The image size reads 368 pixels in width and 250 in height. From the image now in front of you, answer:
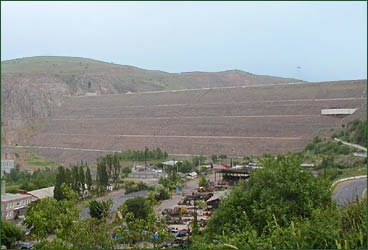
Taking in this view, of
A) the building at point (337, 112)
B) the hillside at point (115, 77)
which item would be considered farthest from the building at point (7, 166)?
the hillside at point (115, 77)

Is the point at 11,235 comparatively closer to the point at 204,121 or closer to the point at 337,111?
the point at 337,111

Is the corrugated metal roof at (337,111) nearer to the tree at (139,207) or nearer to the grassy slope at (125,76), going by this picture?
the grassy slope at (125,76)

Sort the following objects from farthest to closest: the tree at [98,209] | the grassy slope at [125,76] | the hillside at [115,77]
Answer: the grassy slope at [125,76]
the hillside at [115,77]
the tree at [98,209]

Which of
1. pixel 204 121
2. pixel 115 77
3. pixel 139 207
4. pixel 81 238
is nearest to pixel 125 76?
pixel 115 77

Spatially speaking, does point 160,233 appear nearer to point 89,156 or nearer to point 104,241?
point 104,241

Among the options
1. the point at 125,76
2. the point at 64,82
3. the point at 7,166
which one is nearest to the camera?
the point at 7,166

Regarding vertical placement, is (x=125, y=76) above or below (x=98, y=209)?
above

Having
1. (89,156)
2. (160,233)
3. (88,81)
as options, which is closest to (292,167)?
(160,233)
